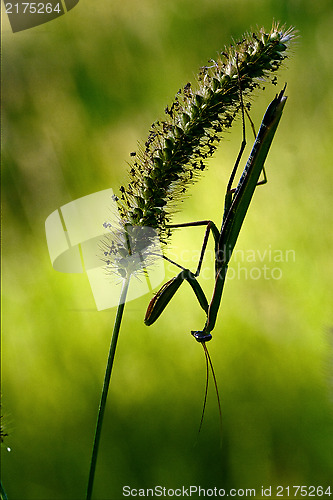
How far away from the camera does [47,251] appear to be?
49 cm

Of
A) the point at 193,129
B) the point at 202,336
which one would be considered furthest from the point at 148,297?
the point at 193,129

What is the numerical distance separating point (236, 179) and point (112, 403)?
0.96ft

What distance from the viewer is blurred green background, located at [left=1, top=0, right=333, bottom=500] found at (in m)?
0.46

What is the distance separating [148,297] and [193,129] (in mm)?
225

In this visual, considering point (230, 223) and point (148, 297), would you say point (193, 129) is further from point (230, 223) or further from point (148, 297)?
point (148, 297)

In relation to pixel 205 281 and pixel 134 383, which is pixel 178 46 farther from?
pixel 134 383

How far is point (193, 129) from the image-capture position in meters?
0.29

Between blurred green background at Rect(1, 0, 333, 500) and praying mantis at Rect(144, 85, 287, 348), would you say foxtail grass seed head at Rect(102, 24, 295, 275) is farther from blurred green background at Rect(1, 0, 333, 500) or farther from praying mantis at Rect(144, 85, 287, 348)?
blurred green background at Rect(1, 0, 333, 500)

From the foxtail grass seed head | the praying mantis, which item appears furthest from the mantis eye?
the foxtail grass seed head

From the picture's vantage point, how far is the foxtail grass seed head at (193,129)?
281 mm

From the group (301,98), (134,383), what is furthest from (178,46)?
(134,383)

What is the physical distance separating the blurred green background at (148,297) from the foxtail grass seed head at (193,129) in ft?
0.51

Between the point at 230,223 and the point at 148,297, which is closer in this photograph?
the point at 230,223

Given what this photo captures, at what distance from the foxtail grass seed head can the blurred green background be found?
156mm
